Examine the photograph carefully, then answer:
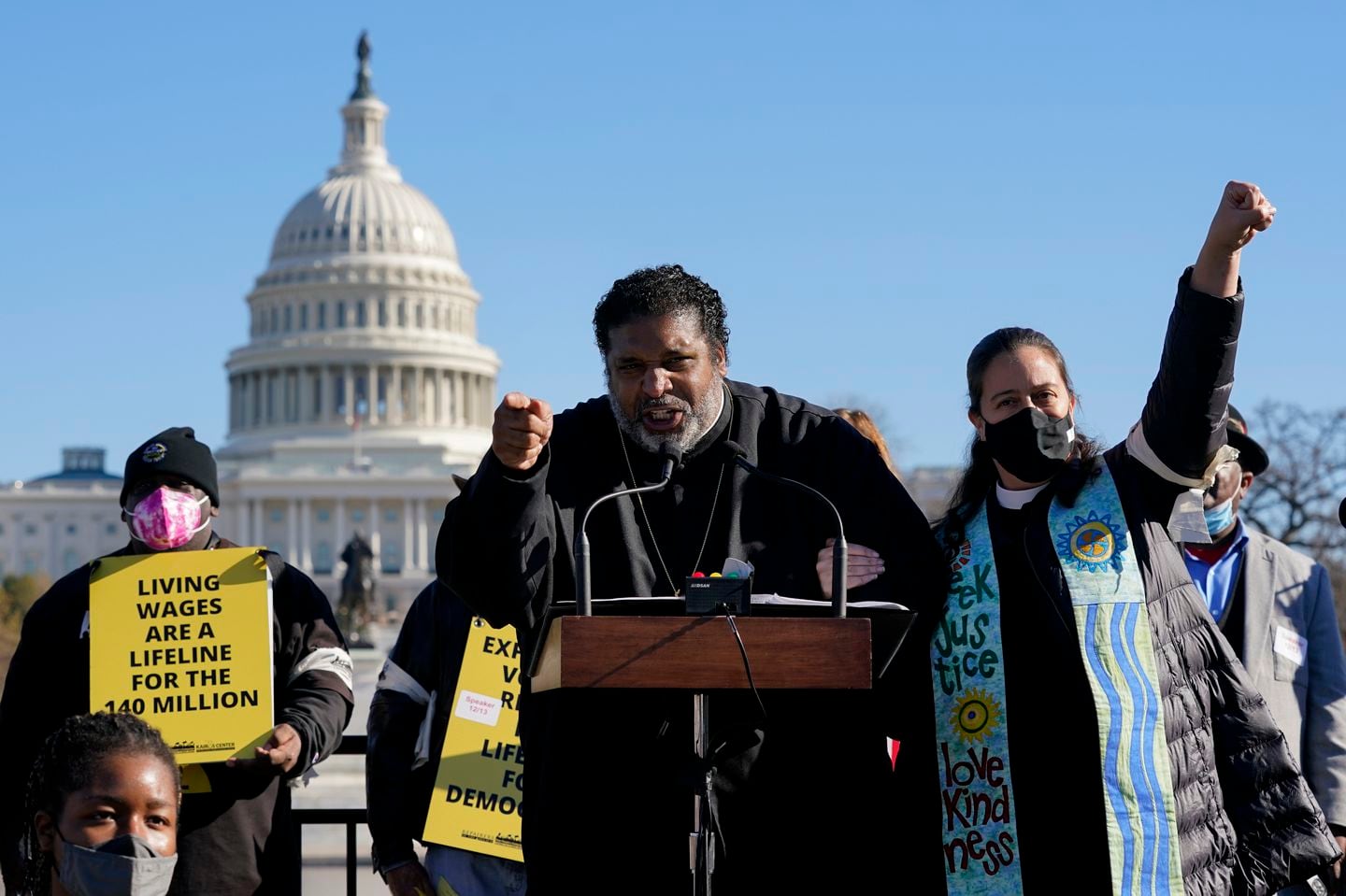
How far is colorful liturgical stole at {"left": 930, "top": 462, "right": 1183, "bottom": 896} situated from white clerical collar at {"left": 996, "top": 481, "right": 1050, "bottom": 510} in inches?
4.9

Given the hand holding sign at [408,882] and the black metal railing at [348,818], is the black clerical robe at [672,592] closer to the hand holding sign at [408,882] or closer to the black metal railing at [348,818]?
the hand holding sign at [408,882]

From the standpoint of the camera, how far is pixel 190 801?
19.6 feet

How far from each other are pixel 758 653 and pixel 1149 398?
4.52 ft

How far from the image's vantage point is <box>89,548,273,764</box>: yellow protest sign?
601 cm

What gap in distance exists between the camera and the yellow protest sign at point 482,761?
6254mm

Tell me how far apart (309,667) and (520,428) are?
2341 mm

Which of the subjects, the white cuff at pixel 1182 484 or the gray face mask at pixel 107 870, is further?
the white cuff at pixel 1182 484

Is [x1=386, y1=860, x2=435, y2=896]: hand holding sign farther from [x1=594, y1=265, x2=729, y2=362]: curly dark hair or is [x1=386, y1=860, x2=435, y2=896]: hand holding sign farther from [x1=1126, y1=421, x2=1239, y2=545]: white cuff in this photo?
[x1=1126, y1=421, x2=1239, y2=545]: white cuff

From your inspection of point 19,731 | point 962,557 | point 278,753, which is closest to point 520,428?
point 962,557

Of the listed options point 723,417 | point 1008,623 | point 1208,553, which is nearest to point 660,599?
point 723,417

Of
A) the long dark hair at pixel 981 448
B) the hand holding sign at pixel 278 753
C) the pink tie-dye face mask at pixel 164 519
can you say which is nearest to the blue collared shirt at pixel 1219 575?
the long dark hair at pixel 981 448

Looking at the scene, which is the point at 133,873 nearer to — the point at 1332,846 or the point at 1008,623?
the point at 1008,623

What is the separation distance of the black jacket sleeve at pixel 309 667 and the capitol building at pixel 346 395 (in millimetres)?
93882

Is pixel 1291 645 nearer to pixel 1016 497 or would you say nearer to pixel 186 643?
pixel 1016 497
